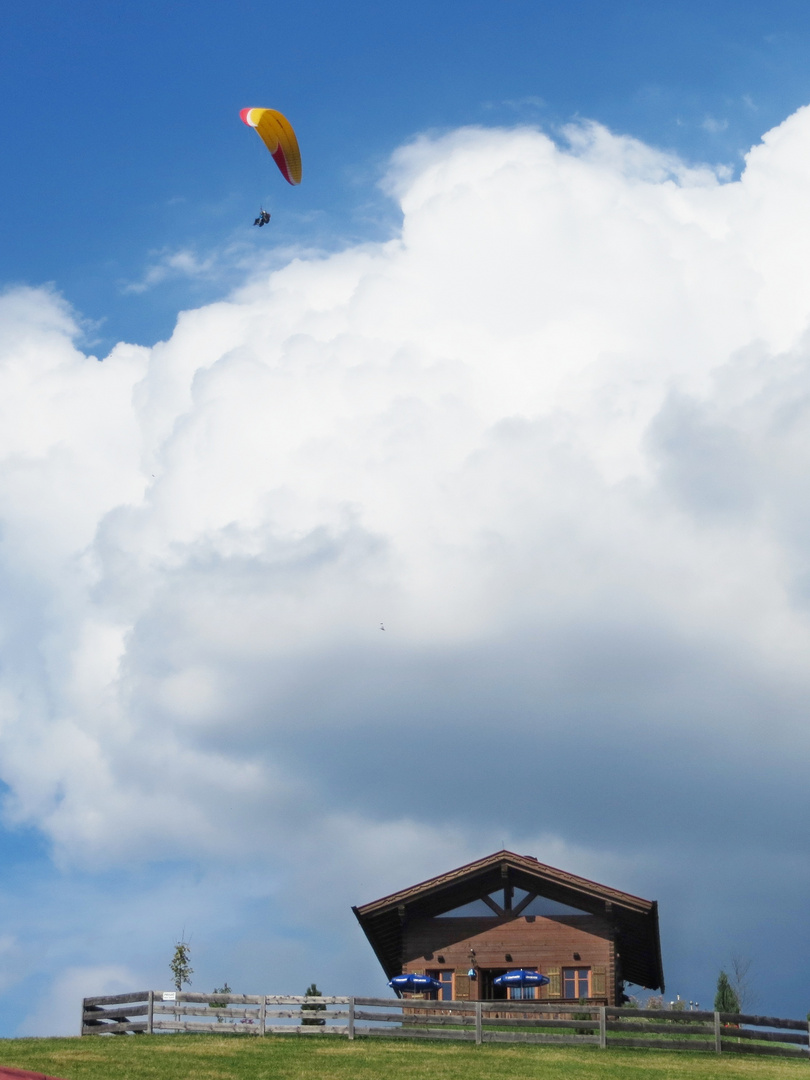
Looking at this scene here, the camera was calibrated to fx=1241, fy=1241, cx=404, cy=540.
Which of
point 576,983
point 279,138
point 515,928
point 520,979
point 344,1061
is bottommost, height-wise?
point 344,1061

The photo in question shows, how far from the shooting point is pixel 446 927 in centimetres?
4216

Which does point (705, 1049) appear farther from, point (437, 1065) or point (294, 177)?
point (294, 177)

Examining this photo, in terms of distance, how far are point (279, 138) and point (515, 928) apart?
2868cm

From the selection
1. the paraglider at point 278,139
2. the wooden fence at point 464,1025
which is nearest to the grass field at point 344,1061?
the wooden fence at point 464,1025

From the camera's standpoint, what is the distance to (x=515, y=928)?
41.4m

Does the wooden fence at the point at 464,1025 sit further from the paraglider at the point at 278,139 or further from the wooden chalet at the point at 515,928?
the paraglider at the point at 278,139

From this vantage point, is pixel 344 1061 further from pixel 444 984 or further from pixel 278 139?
pixel 278 139

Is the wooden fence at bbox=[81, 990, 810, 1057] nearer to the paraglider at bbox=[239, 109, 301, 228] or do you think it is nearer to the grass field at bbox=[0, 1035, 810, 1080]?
the grass field at bbox=[0, 1035, 810, 1080]

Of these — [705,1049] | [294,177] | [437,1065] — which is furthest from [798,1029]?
[294,177]

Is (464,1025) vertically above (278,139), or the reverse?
(278,139)

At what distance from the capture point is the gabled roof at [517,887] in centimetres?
4009

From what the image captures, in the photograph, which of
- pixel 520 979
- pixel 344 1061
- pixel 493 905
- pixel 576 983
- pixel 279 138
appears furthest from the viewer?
pixel 279 138

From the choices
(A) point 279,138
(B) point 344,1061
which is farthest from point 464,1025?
(A) point 279,138

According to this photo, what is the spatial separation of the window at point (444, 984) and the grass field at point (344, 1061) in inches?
401
